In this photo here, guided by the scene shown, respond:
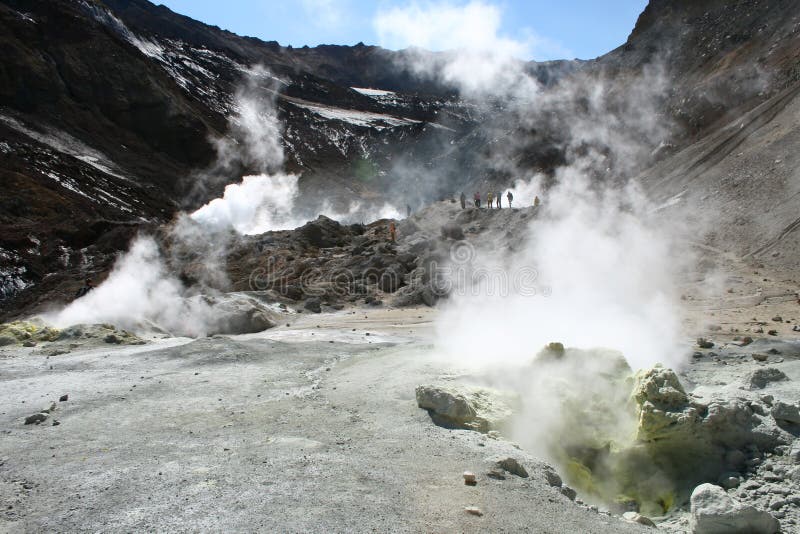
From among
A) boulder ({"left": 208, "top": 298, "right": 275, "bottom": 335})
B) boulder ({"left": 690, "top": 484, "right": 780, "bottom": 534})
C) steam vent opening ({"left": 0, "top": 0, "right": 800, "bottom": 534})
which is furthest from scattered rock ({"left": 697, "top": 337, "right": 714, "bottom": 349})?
boulder ({"left": 208, "top": 298, "right": 275, "bottom": 335})

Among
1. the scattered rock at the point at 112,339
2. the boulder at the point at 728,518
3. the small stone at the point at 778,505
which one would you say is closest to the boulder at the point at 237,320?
the scattered rock at the point at 112,339

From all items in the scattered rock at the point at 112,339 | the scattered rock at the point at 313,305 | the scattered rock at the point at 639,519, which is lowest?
the scattered rock at the point at 639,519

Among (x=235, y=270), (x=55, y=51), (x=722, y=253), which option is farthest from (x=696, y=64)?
(x=55, y=51)

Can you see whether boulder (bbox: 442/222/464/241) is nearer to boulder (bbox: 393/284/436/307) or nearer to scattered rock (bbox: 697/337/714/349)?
boulder (bbox: 393/284/436/307)

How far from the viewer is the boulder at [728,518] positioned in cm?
362

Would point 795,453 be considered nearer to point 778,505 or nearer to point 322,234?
point 778,505

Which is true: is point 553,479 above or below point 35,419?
below

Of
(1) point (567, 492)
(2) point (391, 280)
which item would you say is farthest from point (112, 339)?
(1) point (567, 492)

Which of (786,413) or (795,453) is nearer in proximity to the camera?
(795,453)

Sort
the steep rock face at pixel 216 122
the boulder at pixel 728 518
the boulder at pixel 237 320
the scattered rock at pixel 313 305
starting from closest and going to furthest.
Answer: the boulder at pixel 728 518
the boulder at pixel 237 320
the scattered rock at pixel 313 305
the steep rock face at pixel 216 122

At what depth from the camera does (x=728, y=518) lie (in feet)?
12.0

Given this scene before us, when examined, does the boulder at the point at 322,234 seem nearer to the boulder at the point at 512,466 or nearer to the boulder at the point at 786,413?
the boulder at the point at 512,466

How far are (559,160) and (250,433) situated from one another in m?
26.1

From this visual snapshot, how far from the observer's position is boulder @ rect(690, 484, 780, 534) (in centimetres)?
362
